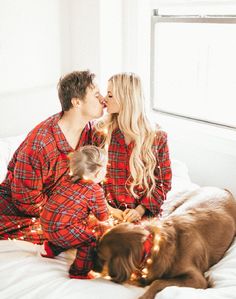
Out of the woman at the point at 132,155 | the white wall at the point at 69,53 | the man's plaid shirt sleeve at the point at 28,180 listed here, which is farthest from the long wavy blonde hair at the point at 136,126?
the white wall at the point at 69,53

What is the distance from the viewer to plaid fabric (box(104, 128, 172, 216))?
2.48 meters

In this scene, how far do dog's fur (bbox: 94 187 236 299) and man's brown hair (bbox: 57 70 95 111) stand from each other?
0.73 meters

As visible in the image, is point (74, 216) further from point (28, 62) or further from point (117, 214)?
point (28, 62)

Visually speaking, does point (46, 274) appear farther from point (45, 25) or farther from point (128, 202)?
point (45, 25)

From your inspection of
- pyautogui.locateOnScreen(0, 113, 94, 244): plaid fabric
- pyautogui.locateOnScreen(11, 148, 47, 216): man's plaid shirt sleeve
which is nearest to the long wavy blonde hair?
pyautogui.locateOnScreen(0, 113, 94, 244): plaid fabric

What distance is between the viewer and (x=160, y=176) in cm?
249

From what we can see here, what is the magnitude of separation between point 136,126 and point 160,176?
29 cm

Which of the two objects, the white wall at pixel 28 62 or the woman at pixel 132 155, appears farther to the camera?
the white wall at pixel 28 62

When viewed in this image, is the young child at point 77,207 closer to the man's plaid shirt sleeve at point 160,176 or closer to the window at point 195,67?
the man's plaid shirt sleeve at point 160,176

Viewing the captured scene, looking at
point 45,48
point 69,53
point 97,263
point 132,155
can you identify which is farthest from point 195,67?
point 97,263

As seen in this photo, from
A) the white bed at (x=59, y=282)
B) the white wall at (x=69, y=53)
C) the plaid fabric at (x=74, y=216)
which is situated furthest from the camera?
the white wall at (x=69, y=53)

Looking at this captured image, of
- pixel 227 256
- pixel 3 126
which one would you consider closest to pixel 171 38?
pixel 3 126

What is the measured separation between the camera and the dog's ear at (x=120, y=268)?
1801 millimetres

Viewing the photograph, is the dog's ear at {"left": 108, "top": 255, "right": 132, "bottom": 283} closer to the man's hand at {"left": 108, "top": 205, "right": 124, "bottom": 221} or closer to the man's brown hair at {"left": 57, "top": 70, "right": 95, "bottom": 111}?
the man's hand at {"left": 108, "top": 205, "right": 124, "bottom": 221}
